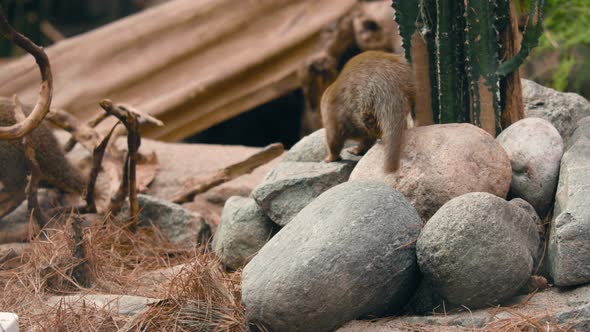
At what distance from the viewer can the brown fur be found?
4.99 meters

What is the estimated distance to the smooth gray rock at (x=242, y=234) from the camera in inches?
157

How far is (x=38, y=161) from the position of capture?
523cm

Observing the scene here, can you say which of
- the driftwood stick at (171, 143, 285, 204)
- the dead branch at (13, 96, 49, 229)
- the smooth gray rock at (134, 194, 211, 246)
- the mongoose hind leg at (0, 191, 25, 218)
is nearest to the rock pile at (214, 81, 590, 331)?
the smooth gray rock at (134, 194, 211, 246)

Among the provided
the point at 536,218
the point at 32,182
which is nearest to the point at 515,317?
the point at 536,218

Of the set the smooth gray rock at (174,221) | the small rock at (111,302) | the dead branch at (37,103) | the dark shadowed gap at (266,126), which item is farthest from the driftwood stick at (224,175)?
the dark shadowed gap at (266,126)

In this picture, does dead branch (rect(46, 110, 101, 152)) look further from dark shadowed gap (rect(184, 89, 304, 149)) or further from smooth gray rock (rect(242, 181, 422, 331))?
dark shadowed gap (rect(184, 89, 304, 149))

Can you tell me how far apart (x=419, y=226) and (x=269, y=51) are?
194 inches

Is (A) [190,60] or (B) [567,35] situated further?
(A) [190,60]

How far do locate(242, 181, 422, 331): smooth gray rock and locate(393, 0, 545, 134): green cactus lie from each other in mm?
957

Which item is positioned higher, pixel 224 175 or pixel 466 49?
pixel 466 49

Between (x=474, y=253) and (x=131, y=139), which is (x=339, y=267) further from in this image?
(x=131, y=139)

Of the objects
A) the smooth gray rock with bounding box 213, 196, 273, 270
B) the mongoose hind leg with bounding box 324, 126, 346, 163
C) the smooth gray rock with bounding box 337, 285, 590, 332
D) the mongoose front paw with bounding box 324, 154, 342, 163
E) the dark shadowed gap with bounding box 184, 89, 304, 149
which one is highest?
the mongoose hind leg with bounding box 324, 126, 346, 163

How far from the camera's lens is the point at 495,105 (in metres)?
3.94

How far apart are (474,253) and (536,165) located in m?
0.81
